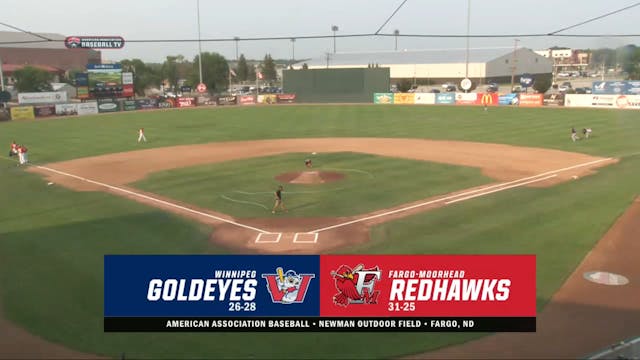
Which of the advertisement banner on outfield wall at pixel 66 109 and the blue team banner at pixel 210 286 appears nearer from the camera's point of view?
the blue team banner at pixel 210 286

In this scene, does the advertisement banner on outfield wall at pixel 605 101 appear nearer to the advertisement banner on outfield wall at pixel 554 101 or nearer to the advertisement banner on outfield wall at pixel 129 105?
the advertisement banner on outfield wall at pixel 554 101

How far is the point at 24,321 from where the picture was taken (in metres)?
14.1

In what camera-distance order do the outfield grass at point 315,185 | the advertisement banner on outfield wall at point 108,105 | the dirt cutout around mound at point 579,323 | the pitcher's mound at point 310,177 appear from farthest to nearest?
the advertisement banner on outfield wall at point 108,105 < the pitcher's mound at point 310,177 < the outfield grass at point 315,185 < the dirt cutout around mound at point 579,323

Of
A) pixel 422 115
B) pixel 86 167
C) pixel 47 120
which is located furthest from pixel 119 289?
pixel 47 120

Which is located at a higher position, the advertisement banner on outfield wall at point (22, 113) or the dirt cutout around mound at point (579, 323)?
the advertisement banner on outfield wall at point (22, 113)

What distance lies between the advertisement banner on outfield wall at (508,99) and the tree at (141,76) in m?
82.8

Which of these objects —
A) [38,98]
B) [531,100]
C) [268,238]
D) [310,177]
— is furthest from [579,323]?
[38,98]

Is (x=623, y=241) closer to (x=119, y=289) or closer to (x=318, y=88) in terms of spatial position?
(x=119, y=289)

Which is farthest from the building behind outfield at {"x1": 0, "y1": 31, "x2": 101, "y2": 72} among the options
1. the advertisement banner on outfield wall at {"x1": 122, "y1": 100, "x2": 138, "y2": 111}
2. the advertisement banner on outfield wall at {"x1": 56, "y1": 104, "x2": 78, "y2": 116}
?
the advertisement banner on outfield wall at {"x1": 56, "y1": 104, "x2": 78, "y2": 116}

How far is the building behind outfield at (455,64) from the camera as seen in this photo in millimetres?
132125

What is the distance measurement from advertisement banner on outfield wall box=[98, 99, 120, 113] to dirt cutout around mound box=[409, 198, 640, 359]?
7817 centimetres

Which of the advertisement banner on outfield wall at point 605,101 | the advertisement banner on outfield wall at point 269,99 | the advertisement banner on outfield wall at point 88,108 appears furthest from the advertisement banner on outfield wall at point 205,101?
the advertisement banner on outfield wall at point 605,101

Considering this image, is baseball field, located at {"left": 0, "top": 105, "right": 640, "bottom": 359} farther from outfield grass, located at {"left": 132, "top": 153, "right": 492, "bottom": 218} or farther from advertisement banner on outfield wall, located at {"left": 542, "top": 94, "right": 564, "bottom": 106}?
advertisement banner on outfield wall, located at {"left": 542, "top": 94, "right": 564, "bottom": 106}
